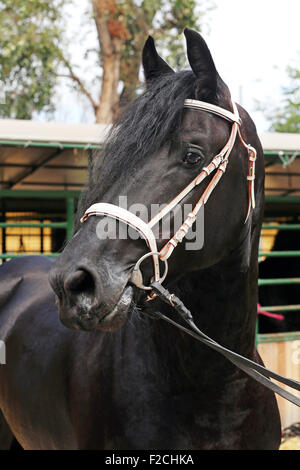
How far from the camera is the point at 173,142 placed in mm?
1738

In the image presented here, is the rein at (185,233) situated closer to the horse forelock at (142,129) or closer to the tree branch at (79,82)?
the horse forelock at (142,129)

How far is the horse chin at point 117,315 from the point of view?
1560 mm

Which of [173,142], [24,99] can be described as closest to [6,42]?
[24,99]

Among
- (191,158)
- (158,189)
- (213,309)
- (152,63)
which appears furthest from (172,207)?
(152,63)

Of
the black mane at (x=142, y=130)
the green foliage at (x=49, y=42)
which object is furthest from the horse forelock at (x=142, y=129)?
the green foliage at (x=49, y=42)

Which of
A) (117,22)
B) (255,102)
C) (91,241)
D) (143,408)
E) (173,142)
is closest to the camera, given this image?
(91,241)

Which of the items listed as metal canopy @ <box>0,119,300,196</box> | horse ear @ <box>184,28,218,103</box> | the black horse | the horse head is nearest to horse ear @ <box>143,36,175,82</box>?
the black horse

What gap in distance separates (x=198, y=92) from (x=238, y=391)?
3.56 feet

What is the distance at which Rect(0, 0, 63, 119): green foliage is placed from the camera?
43.5 feet

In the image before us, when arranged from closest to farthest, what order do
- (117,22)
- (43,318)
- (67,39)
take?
(43,318) → (117,22) → (67,39)

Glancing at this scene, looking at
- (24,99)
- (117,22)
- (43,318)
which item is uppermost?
(117,22)

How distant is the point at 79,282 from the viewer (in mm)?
1519

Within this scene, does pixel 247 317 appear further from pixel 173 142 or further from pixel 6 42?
pixel 6 42
